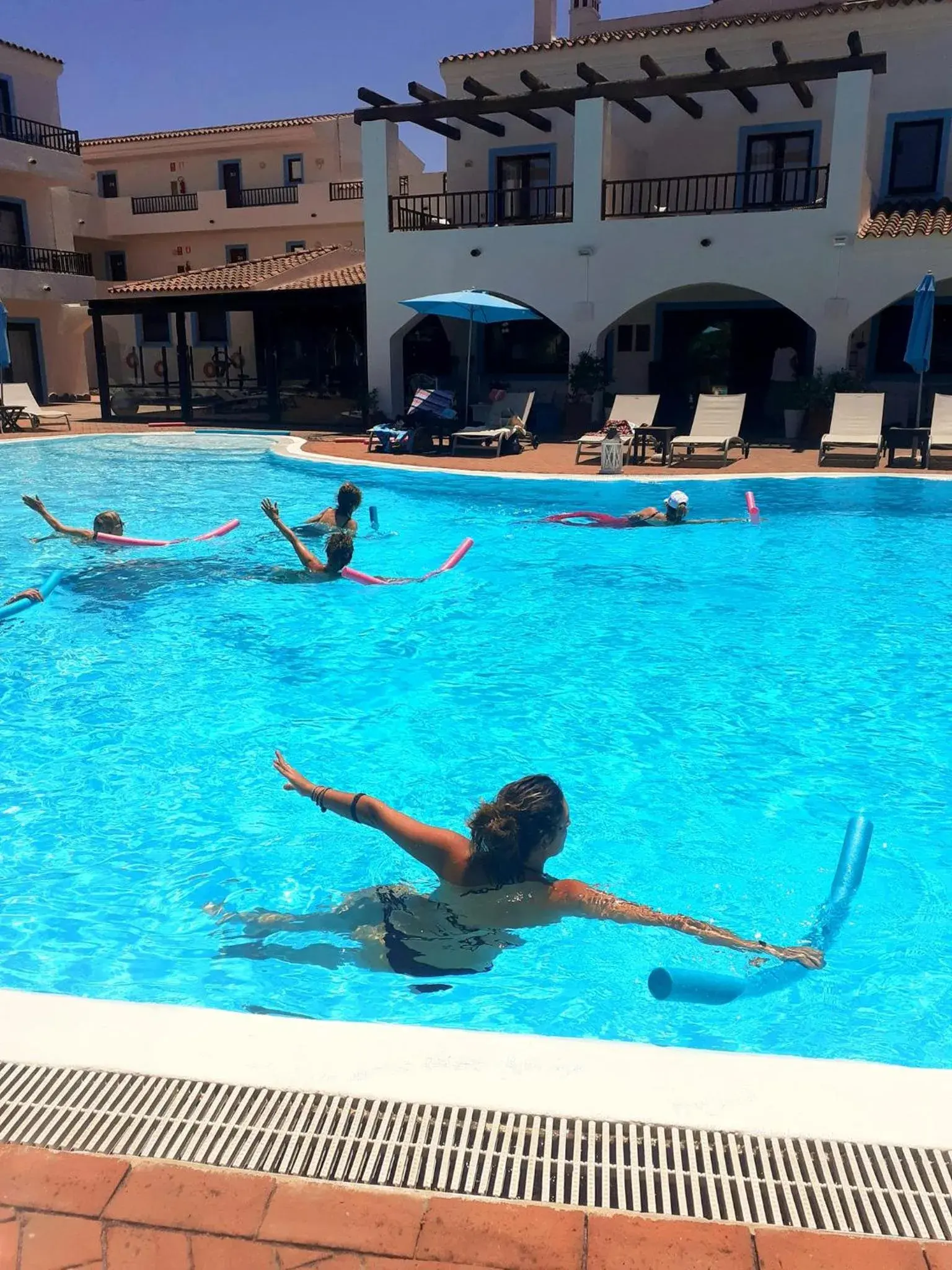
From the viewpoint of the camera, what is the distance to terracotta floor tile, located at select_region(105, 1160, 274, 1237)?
203 cm

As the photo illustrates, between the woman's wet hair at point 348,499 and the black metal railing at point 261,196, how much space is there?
29181 mm

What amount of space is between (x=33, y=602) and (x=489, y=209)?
17.1m

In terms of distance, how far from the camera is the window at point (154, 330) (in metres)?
33.8

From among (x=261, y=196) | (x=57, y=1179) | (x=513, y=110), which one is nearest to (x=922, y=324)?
(x=513, y=110)

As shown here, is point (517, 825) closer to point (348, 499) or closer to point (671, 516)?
point (348, 499)

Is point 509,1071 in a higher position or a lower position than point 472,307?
lower

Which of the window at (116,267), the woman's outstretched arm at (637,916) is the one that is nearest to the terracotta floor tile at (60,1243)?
the woman's outstretched arm at (637,916)

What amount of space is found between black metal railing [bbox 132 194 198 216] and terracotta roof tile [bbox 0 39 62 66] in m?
6.54

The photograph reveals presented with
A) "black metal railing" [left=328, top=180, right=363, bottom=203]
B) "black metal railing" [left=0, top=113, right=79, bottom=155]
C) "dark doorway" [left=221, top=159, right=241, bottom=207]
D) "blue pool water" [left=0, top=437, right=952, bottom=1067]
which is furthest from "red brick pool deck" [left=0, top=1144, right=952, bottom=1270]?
"dark doorway" [left=221, top=159, right=241, bottom=207]

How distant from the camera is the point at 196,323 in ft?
112

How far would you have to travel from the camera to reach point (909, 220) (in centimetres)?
1745

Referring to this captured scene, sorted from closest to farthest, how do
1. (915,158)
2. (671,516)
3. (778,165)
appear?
1. (671,516)
2. (915,158)
3. (778,165)

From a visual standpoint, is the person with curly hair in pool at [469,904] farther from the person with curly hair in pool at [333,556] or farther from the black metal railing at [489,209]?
the black metal railing at [489,209]

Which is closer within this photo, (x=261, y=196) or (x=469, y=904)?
(x=469, y=904)
